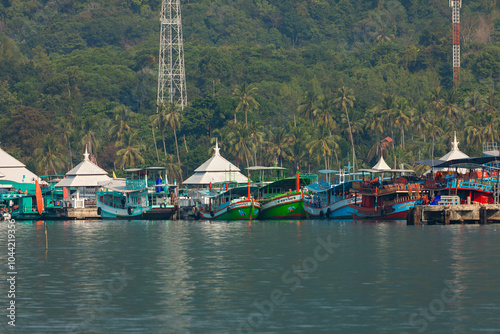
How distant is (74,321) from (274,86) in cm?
16179

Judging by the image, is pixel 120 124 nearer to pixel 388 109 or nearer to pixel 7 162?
pixel 7 162

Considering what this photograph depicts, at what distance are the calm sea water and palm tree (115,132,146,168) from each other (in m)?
86.4

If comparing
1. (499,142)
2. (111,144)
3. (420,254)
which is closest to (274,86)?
(111,144)

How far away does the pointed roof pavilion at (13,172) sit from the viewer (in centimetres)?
13312

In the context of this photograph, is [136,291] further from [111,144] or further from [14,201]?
[111,144]

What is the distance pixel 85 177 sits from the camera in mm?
127562

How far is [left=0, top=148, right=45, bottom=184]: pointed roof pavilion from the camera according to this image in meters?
133

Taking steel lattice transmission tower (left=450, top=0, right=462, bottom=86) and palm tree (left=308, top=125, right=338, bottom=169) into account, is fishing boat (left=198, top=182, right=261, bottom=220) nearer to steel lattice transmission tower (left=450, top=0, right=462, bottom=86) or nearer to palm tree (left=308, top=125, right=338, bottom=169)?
palm tree (left=308, top=125, right=338, bottom=169)

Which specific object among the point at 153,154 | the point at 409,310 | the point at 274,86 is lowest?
the point at 409,310

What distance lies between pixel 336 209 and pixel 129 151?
62.2 meters

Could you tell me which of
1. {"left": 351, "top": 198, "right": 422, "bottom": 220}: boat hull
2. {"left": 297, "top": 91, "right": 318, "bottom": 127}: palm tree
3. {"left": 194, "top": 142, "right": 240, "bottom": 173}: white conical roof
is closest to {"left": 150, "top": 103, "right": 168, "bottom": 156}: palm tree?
{"left": 297, "top": 91, "right": 318, "bottom": 127}: palm tree

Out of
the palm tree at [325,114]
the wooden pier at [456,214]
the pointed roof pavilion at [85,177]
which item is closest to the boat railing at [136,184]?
the pointed roof pavilion at [85,177]

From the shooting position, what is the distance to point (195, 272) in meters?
46.0

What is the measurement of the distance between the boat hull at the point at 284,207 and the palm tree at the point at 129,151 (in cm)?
5563
